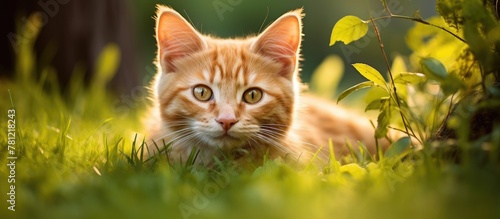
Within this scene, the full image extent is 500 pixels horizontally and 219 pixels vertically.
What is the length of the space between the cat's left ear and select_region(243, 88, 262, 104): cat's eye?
0.18 meters

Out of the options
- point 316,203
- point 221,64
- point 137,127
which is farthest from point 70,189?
point 137,127

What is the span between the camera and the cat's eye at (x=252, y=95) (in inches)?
72.8

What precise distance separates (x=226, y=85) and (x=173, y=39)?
29 centimetres

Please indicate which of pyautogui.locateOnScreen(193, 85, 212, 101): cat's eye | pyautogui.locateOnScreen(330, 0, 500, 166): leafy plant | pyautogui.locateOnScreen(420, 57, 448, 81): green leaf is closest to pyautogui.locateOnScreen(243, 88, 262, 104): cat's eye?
pyautogui.locateOnScreen(193, 85, 212, 101): cat's eye

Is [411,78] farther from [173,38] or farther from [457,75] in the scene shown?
[173,38]

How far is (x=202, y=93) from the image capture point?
1.85 meters

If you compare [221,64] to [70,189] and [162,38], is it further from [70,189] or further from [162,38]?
[70,189]

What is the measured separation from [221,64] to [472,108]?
33.7 inches

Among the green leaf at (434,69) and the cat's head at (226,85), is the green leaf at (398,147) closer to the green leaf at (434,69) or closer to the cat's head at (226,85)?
the green leaf at (434,69)

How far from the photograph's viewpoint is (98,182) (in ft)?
4.38

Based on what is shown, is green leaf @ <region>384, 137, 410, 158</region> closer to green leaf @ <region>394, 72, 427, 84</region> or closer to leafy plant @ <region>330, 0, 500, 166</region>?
leafy plant @ <region>330, 0, 500, 166</region>

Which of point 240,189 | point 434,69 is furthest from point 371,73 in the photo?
point 240,189

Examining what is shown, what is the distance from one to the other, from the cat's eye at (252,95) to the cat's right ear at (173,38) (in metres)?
0.26

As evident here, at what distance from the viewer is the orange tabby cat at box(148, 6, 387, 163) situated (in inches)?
69.4
